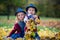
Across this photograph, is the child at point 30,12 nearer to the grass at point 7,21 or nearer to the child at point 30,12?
the child at point 30,12

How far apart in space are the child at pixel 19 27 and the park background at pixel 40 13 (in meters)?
0.06

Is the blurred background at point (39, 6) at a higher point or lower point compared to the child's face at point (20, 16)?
higher

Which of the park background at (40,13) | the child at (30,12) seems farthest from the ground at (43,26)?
the child at (30,12)

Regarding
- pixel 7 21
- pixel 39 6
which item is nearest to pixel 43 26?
pixel 39 6

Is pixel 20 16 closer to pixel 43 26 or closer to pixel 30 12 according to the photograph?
pixel 30 12

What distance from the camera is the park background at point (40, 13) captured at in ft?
10.9

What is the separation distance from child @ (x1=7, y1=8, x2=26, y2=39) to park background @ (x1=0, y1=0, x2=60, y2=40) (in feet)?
0.20

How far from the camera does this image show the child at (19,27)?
10.8 ft

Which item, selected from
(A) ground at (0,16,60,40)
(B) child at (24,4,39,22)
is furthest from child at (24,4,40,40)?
(A) ground at (0,16,60,40)

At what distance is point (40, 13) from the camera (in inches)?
132

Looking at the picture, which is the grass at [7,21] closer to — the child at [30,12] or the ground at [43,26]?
the ground at [43,26]

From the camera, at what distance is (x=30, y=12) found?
332cm

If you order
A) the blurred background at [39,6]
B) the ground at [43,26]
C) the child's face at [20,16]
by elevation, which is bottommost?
the ground at [43,26]

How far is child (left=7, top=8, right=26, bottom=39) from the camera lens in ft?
10.8
